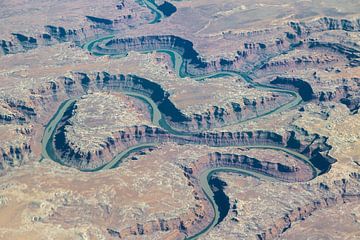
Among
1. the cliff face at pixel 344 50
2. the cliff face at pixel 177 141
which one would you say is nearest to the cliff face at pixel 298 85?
the cliff face at pixel 344 50

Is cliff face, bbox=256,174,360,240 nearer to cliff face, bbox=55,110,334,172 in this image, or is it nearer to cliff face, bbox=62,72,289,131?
cliff face, bbox=55,110,334,172

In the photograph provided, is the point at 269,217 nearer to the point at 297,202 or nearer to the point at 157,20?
the point at 297,202

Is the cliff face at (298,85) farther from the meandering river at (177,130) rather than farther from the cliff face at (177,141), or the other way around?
the cliff face at (177,141)

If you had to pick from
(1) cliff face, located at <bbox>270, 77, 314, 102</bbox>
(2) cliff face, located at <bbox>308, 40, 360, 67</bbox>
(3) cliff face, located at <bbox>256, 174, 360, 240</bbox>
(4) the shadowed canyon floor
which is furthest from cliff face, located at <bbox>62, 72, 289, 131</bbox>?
(3) cliff face, located at <bbox>256, 174, 360, 240</bbox>

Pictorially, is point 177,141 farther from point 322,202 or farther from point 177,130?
point 322,202

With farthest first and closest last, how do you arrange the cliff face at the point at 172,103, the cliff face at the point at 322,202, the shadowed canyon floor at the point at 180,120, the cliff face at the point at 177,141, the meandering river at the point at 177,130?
the cliff face at the point at 172,103
the cliff face at the point at 177,141
the meandering river at the point at 177,130
the shadowed canyon floor at the point at 180,120
the cliff face at the point at 322,202

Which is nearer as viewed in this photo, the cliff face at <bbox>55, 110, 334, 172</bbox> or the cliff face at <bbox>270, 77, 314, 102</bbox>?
the cliff face at <bbox>55, 110, 334, 172</bbox>

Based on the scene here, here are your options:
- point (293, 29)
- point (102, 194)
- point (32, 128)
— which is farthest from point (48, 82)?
point (293, 29)

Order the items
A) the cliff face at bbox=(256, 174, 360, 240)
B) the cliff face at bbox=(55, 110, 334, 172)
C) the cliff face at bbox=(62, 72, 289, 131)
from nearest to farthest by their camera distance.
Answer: the cliff face at bbox=(256, 174, 360, 240), the cliff face at bbox=(55, 110, 334, 172), the cliff face at bbox=(62, 72, 289, 131)
